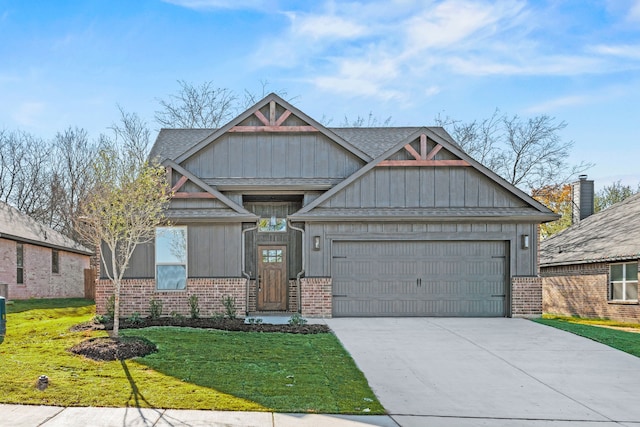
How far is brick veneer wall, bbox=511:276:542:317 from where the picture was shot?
15.2 metres

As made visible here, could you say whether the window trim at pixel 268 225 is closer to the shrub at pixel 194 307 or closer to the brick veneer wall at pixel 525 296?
the shrub at pixel 194 307

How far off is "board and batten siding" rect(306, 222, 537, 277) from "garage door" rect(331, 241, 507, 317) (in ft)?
0.63

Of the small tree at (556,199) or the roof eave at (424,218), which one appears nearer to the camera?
the roof eave at (424,218)

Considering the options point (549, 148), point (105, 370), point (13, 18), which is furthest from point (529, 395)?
point (549, 148)

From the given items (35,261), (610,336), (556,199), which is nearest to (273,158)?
(610,336)

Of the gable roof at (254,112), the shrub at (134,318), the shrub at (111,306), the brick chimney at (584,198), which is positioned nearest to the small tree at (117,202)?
the shrub at (134,318)

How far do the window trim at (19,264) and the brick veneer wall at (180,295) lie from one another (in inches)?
359

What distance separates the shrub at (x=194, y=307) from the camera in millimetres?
14703

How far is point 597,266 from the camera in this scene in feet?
62.4

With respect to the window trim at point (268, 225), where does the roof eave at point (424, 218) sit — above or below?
above

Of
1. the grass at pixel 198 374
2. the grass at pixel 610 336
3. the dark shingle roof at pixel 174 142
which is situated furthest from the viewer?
the dark shingle roof at pixel 174 142

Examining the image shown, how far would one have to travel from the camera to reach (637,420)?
661cm

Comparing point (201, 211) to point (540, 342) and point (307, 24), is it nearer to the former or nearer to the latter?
point (307, 24)

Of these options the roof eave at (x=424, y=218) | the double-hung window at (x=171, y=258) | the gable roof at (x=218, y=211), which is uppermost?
the gable roof at (x=218, y=211)
